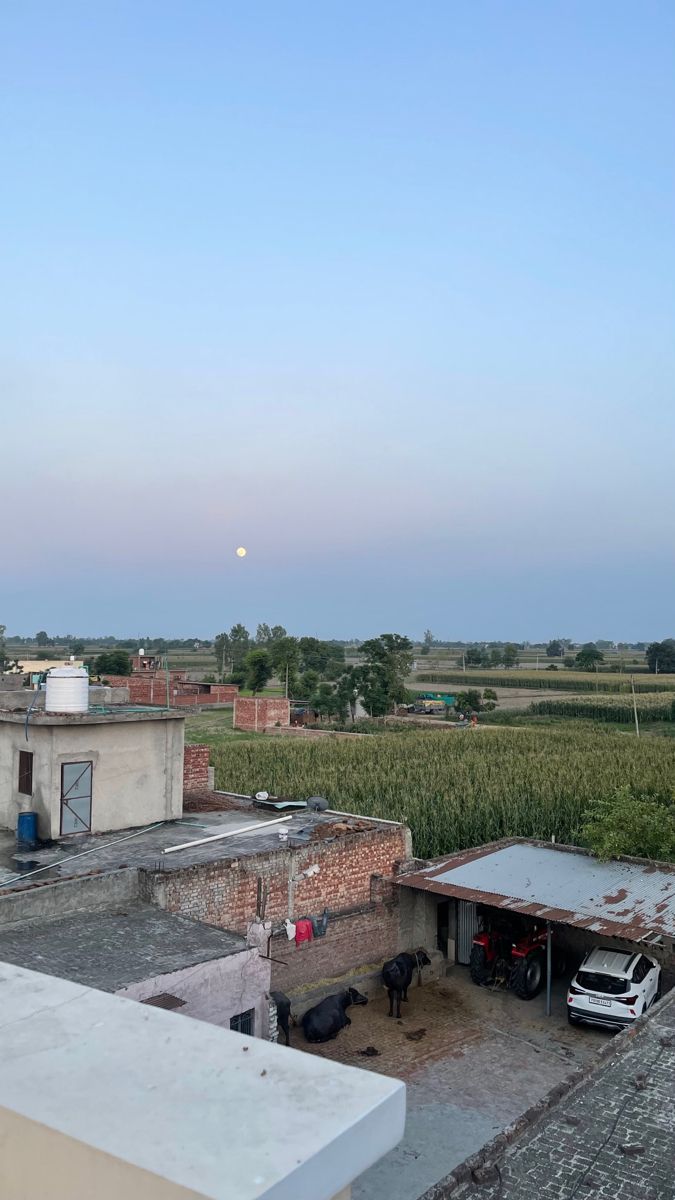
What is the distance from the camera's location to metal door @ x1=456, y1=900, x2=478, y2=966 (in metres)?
17.8

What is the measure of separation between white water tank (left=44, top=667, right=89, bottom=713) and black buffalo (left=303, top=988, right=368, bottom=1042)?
21.6 ft

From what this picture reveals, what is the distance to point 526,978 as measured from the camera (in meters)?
15.9

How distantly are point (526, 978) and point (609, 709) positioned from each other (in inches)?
2654

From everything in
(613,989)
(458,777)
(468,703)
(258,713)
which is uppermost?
(258,713)

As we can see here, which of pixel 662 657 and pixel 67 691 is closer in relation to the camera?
pixel 67 691

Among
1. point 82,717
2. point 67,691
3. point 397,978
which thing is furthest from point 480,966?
point 67,691

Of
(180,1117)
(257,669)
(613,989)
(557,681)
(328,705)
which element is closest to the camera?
(180,1117)

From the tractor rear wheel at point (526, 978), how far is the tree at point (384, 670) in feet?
179

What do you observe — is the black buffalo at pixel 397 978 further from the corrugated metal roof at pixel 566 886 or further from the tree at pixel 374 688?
the tree at pixel 374 688

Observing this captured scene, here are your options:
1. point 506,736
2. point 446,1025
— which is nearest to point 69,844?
point 446,1025

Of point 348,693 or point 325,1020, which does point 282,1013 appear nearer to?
point 325,1020

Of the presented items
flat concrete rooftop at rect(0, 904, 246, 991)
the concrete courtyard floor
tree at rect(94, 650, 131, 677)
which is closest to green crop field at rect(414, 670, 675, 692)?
tree at rect(94, 650, 131, 677)

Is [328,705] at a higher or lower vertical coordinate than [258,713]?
lower

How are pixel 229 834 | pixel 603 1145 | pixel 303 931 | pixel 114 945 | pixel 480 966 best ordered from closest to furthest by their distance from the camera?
pixel 603 1145, pixel 114 945, pixel 303 931, pixel 229 834, pixel 480 966
